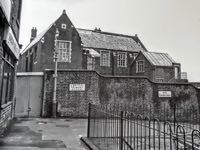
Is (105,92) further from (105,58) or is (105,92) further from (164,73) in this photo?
(164,73)

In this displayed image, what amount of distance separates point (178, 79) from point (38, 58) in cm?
1996

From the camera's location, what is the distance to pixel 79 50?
974 inches

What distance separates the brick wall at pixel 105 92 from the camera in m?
14.5

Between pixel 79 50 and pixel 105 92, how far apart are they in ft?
34.8

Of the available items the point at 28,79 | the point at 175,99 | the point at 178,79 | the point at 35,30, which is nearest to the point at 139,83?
the point at 175,99

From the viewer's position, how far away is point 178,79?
31.8 m

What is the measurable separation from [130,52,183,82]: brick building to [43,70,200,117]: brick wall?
46.0 feet

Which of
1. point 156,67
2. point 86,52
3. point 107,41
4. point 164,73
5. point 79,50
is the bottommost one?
point 164,73

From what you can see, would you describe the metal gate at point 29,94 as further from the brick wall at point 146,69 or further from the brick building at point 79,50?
the brick wall at point 146,69

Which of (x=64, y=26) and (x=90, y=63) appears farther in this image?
(x=90, y=63)

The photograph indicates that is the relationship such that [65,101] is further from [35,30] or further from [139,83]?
[35,30]

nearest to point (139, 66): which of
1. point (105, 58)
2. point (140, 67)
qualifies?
point (140, 67)

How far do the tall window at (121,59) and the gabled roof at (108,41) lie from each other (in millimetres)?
861

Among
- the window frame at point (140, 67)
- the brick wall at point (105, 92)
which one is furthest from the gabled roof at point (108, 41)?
the brick wall at point (105, 92)
